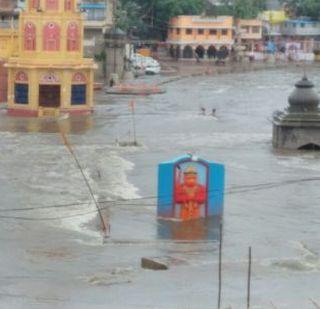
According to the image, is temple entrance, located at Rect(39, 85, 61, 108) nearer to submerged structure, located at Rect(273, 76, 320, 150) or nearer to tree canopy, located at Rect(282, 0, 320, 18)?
submerged structure, located at Rect(273, 76, 320, 150)

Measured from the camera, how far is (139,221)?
23.0m

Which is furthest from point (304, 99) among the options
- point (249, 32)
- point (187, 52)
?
point (249, 32)

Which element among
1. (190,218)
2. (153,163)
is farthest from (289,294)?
(153,163)

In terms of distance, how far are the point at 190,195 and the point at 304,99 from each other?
42.0 ft

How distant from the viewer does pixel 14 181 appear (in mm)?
27609

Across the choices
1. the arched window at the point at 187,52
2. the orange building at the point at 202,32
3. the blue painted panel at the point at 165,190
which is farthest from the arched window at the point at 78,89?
the arched window at the point at 187,52

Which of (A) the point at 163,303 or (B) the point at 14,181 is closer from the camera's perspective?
(A) the point at 163,303

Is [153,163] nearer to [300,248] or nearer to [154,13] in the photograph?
[300,248]

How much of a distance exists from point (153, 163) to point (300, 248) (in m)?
11.3

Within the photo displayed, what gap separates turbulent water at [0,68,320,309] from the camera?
665 inches

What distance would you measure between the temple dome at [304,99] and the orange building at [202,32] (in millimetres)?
62936

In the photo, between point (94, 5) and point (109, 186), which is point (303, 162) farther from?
point (94, 5)

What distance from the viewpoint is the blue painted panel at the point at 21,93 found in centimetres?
4478

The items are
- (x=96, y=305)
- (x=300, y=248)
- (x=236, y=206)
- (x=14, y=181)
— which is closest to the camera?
(x=96, y=305)
